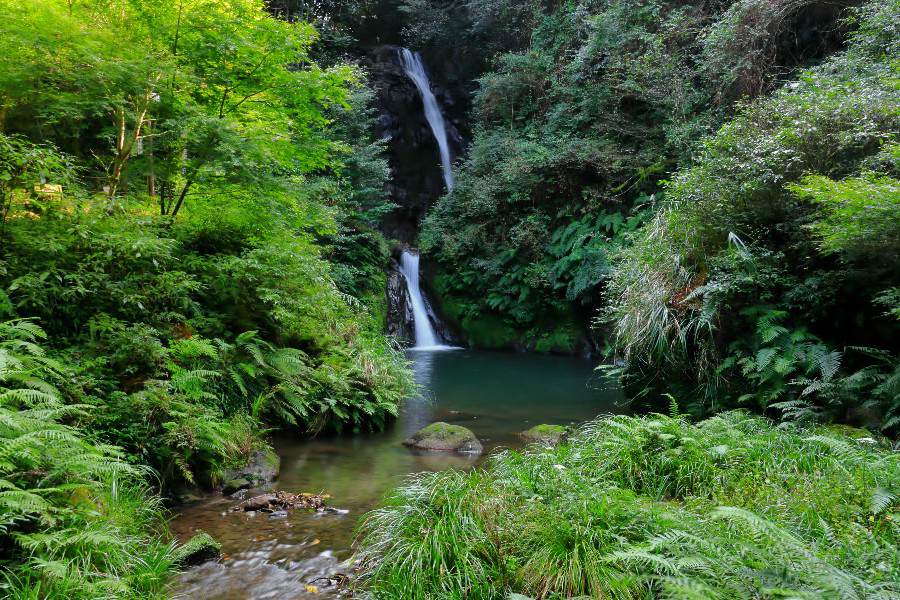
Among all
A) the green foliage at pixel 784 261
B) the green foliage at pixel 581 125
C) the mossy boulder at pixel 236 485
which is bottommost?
the mossy boulder at pixel 236 485

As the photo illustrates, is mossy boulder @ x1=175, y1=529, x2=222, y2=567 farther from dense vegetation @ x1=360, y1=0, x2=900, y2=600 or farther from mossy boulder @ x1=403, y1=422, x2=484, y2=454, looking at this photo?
mossy boulder @ x1=403, y1=422, x2=484, y2=454

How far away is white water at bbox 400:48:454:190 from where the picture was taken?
25.0m

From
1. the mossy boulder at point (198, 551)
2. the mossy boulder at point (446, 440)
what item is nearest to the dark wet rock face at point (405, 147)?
the mossy boulder at point (446, 440)

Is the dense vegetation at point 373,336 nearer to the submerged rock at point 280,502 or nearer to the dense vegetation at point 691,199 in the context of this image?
the dense vegetation at point 691,199

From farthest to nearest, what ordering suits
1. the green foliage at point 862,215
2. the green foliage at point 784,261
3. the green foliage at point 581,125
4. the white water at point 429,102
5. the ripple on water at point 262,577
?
1. the white water at point 429,102
2. the green foliage at point 581,125
3. the green foliage at point 784,261
4. the green foliage at point 862,215
5. the ripple on water at point 262,577

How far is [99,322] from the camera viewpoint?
5297 millimetres

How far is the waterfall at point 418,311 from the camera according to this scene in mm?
19156

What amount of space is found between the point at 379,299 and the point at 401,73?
45.7ft

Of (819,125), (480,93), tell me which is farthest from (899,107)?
(480,93)

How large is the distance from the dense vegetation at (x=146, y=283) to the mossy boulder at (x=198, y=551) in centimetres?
16

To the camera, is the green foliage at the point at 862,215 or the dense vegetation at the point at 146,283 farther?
the green foliage at the point at 862,215

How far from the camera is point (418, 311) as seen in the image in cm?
1950

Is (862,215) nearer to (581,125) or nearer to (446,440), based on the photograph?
(446,440)

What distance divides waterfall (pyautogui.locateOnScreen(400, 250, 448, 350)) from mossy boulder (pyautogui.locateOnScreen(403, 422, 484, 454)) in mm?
10950
